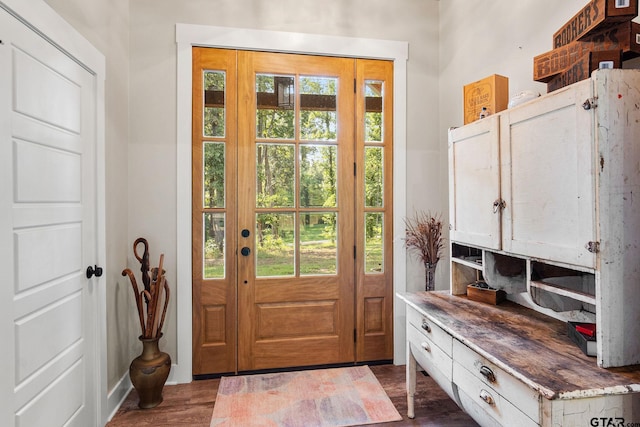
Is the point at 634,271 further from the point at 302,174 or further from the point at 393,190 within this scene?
the point at 302,174

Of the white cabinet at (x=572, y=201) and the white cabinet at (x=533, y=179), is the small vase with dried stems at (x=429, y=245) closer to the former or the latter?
the white cabinet at (x=533, y=179)

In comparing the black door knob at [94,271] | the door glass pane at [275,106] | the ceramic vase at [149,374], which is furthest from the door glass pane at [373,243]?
the black door knob at [94,271]

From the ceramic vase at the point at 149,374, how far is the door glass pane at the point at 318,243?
1129 mm

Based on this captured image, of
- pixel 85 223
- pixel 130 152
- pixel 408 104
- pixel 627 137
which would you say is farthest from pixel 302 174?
pixel 627 137

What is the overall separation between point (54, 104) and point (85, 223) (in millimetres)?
644

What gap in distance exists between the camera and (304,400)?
2.21 metres

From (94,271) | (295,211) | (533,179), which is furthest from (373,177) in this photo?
(94,271)

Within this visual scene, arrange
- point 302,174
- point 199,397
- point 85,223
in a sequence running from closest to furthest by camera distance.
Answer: point 85,223 < point 199,397 < point 302,174

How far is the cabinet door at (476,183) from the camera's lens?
5.11 feet

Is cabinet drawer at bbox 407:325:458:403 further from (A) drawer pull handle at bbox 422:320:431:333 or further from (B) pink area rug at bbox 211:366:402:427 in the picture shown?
(B) pink area rug at bbox 211:366:402:427

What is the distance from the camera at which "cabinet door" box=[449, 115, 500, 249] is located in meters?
1.56

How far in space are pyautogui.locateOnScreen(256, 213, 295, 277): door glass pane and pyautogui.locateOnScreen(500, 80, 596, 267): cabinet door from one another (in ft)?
5.16

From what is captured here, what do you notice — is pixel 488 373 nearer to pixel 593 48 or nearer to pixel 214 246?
pixel 593 48

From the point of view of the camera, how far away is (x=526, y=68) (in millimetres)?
1921
